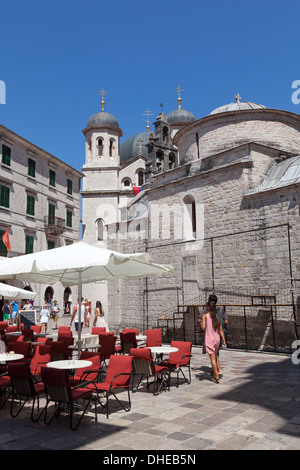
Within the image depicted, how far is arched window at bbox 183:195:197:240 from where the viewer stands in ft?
50.7

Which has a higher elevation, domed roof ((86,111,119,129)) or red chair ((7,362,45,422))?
domed roof ((86,111,119,129))

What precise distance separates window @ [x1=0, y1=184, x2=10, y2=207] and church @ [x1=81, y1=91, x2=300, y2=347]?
404 inches

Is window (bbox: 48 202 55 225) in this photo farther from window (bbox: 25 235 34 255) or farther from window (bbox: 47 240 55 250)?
window (bbox: 25 235 34 255)

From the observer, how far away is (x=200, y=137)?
16.4m

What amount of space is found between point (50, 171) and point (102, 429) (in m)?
28.0

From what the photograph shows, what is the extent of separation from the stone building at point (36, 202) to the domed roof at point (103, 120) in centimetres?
546

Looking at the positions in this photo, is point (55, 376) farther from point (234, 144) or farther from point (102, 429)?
point (234, 144)

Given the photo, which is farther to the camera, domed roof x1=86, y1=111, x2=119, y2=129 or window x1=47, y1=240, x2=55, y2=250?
domed roof x1=86, y1=111, x2=119, y2=129

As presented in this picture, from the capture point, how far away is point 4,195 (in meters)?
25.6

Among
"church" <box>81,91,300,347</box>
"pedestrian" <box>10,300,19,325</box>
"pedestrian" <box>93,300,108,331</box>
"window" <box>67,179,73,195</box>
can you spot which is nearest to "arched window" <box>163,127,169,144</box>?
"church" <box>81,91,300,347</box>

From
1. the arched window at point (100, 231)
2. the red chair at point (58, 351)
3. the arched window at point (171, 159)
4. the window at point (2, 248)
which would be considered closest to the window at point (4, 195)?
the window at point (2, 248)

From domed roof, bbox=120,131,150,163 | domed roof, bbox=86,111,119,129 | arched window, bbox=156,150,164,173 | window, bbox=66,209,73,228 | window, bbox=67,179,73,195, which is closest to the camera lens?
arched window, bbox=156,150,164,173

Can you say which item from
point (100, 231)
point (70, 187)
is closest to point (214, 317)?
point (100, 231)
